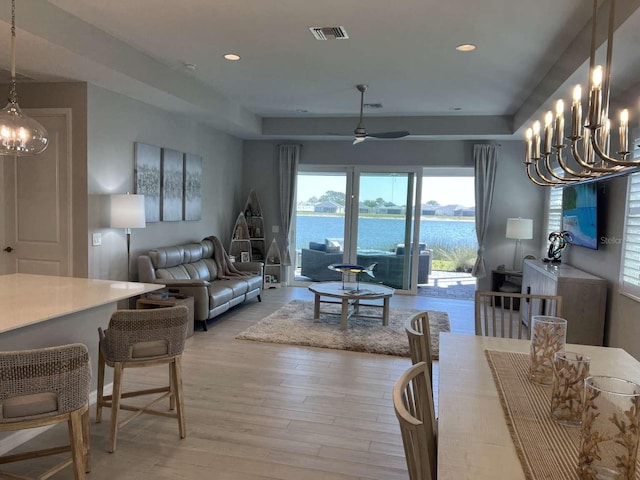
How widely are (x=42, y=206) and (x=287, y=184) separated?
4371mm

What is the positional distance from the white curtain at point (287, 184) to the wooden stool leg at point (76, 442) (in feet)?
21.2

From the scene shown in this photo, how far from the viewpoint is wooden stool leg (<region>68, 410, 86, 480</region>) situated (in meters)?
2.11

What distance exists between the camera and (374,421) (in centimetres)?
329

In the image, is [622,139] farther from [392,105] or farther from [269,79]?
[392,105]

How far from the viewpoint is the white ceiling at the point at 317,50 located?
3439mm

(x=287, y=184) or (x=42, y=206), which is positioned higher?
(x=287, y=184)

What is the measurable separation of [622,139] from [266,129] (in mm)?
6583

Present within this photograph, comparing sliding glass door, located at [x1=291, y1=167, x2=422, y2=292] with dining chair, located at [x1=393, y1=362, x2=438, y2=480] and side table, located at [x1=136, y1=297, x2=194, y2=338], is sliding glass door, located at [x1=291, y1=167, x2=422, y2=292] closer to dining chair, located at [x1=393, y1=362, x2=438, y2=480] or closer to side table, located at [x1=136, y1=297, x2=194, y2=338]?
side table, located at [x1=136, y1=297, x2=194, y2=338]

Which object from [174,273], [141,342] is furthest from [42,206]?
[141,342]

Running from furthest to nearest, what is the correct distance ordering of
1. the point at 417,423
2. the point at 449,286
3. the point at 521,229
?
the point at 449,286, the point at 521,229, the point at 417,423

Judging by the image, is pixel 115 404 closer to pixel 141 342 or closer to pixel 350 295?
pixel 141 342

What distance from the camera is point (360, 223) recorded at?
27.6ft

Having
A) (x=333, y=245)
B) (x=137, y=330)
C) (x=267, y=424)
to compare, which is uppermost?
(x=333, y=245)

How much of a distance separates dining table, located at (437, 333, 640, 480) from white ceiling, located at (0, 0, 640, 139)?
2133 mm
